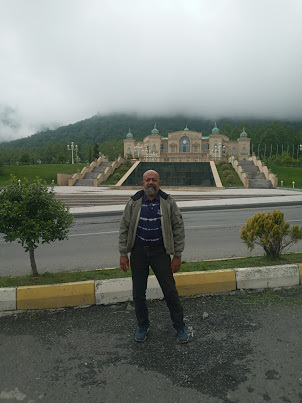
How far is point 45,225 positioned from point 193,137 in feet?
269

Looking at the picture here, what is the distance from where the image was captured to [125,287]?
14.7ft

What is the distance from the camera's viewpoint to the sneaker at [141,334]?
3.38 meters

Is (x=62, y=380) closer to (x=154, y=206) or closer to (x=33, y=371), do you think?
(x=33, y=371)

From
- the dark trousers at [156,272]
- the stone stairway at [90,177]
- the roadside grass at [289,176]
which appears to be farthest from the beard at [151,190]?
the roadside grass at [289,176]

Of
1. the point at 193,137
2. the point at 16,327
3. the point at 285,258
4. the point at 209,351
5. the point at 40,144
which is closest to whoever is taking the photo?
the point at 209,351

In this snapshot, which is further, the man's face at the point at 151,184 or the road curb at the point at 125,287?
the road curb at the point at 125,287

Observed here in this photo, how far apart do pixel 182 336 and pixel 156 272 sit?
2.41 feet

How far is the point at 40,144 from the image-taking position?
158 m

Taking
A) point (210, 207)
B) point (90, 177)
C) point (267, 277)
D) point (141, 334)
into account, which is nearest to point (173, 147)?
point (90, 177)

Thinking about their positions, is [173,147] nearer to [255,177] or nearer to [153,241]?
[255,177]

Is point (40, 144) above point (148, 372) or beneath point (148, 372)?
above

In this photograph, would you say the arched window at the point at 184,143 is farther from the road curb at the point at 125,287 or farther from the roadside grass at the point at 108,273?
the road curb at the point at 125,287

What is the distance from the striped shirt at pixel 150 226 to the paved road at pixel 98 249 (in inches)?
126

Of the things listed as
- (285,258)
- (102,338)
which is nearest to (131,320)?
(102,338)
